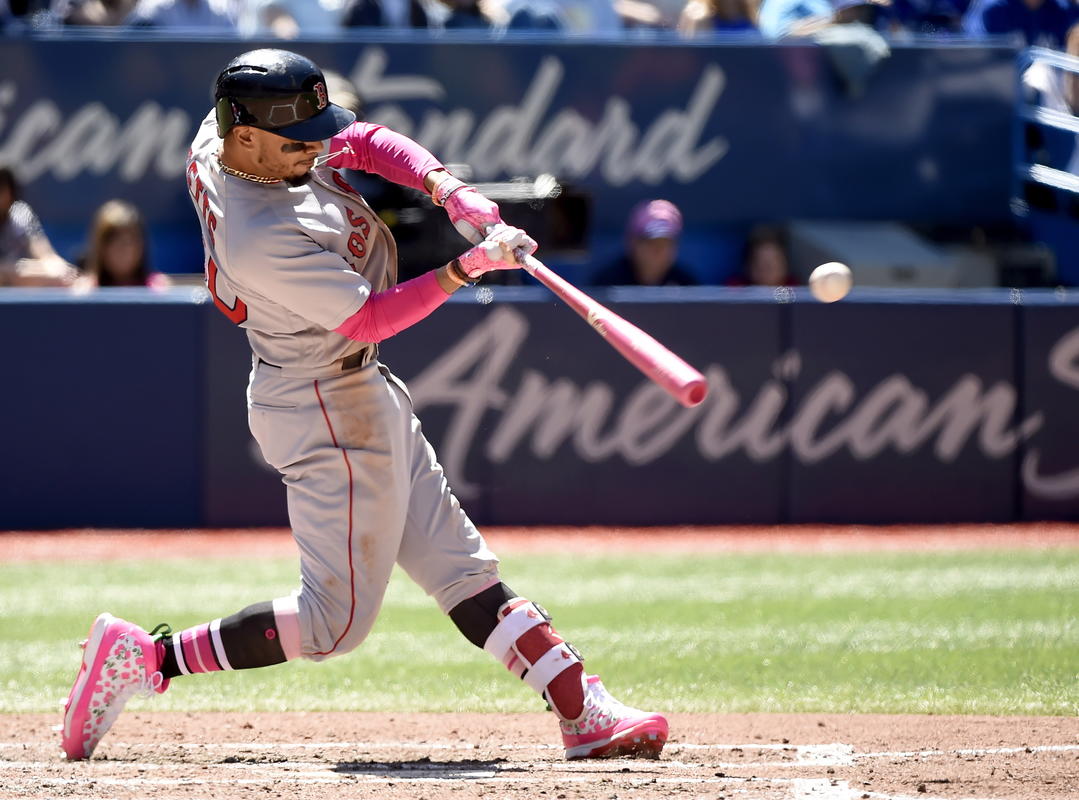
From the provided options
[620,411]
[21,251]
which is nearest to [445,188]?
[620,411]

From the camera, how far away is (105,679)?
13.8 ft

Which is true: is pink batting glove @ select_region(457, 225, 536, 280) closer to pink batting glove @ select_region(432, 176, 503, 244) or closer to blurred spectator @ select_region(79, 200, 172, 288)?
pink batting glove @ select_region(432, 176, 503, 244)

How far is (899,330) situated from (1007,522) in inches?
50.2

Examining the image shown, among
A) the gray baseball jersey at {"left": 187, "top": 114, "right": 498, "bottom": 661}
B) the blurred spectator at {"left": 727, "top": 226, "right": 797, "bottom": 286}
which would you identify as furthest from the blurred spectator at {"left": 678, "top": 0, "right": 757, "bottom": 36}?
the gray baseball jersey at {"left": 187, "top": 114, "right": 498, "bottom": 661}

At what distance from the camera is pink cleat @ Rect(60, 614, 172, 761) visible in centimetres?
421

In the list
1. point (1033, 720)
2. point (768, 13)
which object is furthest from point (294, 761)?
point (768, 13)

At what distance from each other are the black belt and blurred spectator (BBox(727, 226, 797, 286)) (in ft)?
19.5

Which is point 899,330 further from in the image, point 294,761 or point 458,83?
point 294,761

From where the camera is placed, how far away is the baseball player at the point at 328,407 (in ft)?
12.7

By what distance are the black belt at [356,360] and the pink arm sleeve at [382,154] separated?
0.49 m

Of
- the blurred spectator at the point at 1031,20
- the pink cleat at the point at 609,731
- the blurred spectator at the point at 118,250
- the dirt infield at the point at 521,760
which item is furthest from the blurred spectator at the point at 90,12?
the pink cleat at the point at 609,731

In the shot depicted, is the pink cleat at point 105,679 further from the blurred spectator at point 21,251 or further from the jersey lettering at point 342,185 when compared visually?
the blurred spectator at point 21,251

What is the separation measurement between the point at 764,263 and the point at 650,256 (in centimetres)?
85

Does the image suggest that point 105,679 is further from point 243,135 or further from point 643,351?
point 643,351
